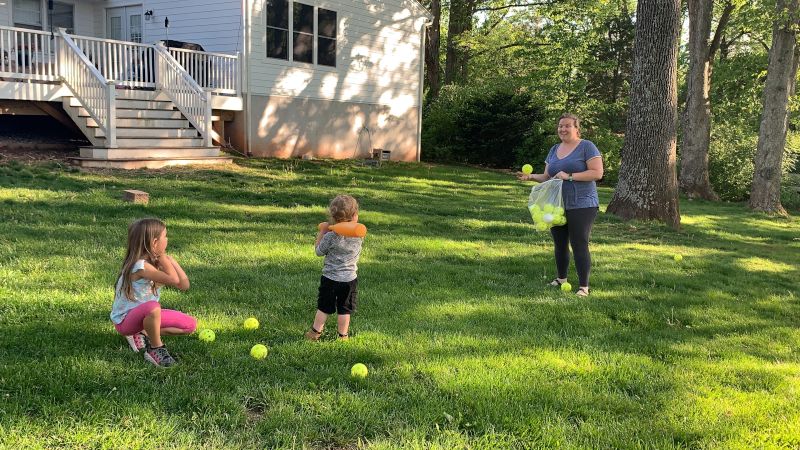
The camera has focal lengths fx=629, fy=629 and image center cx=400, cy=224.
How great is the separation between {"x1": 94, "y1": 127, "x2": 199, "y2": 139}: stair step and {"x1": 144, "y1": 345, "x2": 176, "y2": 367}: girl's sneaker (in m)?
8.87

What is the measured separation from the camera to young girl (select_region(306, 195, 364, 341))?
3789mm

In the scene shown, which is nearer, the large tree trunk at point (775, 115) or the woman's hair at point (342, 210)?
the woman's hair at point (342, 210)

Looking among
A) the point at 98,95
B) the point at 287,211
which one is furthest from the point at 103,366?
the point at 98,95

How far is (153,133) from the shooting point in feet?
39.1

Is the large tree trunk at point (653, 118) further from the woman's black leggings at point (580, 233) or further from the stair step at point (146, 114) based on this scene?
the stair step at point (146, 114)

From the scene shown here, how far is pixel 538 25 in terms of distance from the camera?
32.2 m

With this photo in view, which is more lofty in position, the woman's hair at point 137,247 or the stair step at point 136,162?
the stair step at point 136,162

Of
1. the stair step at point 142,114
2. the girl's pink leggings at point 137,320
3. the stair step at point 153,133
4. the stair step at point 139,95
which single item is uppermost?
the stair step at point 139,95

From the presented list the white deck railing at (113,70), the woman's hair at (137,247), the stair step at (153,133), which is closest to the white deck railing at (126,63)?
the white deck railing at (113,70)

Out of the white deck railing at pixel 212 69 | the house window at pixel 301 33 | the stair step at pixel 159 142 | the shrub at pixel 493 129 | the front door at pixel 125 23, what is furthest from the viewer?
the shrub at pixel 493 129

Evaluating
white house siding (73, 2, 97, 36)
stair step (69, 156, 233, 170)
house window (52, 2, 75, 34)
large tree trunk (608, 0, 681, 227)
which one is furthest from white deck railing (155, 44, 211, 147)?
large tree trunk (608, 0, 681, 227)

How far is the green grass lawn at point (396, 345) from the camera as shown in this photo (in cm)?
284

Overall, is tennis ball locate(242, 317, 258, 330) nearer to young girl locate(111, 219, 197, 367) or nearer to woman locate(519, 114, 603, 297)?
young girl locate(111, 219, 197, 367)

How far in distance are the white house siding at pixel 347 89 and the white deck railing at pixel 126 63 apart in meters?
2.27
